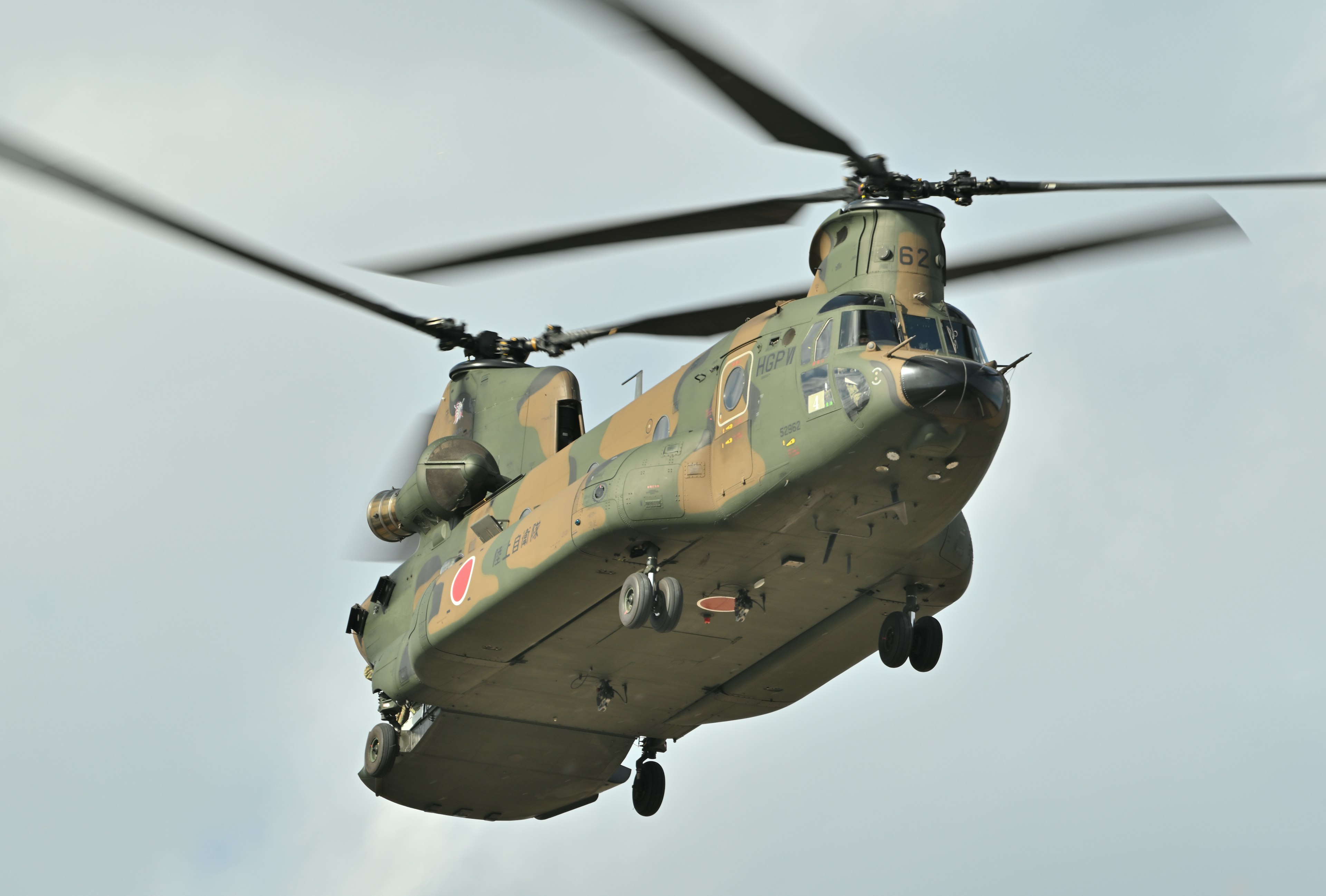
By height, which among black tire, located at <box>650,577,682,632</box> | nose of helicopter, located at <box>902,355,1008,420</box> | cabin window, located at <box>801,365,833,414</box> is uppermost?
cabin window, located at <box>801,365,833,414</box>

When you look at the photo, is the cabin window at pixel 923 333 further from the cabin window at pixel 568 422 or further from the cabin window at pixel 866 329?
the cabin window at pixel 568 422

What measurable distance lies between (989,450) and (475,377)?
11.5 m

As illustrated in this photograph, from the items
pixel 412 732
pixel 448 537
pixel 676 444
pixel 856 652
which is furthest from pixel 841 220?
pixel 412 732

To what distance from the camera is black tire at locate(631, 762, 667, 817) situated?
2984cm

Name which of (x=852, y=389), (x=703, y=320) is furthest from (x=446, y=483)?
(x=852, y=389)

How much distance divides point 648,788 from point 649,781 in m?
0.12

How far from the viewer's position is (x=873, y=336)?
22188 millimetres

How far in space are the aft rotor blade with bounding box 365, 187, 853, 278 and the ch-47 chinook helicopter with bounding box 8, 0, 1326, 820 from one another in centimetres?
4

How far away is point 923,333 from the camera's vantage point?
2239cm

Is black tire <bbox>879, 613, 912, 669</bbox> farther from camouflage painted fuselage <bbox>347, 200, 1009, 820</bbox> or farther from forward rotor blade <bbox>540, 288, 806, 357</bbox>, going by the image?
forward rotor blade <bbox>540, 288, 806, 357</bbox>

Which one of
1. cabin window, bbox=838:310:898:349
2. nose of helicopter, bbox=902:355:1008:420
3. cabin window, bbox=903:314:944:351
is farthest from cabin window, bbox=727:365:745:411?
nose of helicopter, bbox=902:355:1008:420

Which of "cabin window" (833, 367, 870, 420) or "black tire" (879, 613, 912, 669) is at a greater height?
"cabin window" (833, 367, 870, 420)

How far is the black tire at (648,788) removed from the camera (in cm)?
2984

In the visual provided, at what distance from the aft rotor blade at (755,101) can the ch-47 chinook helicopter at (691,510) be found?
0.12 feet
